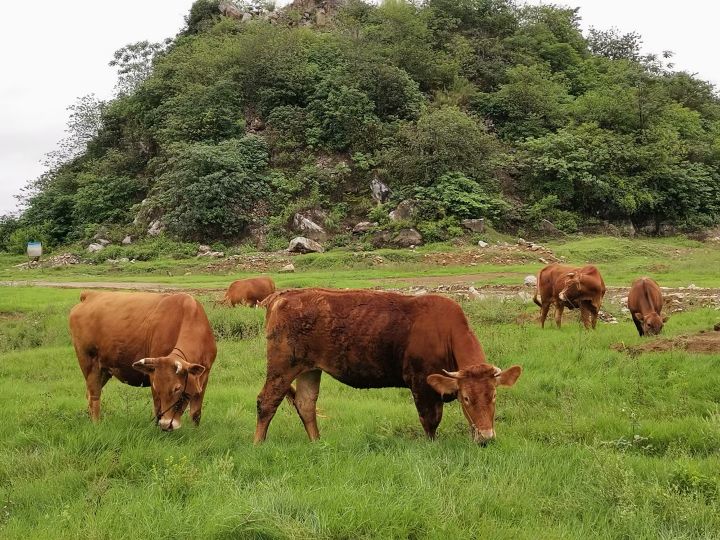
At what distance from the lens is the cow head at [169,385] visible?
645 cm

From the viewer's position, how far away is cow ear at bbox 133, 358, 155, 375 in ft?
21.1

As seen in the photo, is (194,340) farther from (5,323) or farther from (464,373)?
(5,323)

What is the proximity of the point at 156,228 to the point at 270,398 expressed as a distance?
112 ft

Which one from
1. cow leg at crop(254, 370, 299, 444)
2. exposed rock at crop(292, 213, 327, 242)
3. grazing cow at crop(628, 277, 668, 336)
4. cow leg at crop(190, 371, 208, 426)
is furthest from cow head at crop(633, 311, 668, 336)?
exposed rock at crop(292, 213, 327, 242)

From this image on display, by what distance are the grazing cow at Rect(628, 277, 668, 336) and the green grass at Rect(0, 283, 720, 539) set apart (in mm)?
2232

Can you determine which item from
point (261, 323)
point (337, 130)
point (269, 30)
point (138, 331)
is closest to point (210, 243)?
point (337, 130)

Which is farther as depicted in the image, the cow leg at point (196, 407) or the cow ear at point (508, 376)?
the cow leg at point (196, 407)

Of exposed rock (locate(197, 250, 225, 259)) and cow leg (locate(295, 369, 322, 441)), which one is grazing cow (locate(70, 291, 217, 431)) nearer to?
cow leg (locate(295, 369, 322, 441))

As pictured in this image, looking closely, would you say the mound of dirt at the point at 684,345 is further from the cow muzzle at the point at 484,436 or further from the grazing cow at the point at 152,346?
the grazing cow at the point at 152,346

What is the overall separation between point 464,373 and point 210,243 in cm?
3251

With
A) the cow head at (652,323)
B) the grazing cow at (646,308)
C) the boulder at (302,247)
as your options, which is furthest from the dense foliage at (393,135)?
the cow head at (652,323)

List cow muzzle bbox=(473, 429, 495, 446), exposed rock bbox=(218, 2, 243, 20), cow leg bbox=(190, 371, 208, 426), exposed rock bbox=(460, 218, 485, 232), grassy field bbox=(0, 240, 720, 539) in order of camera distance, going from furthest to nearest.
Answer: exposed rock bbox=(218, 2, 243, 20) < exposed rock bbox=(460, 218, 485, 232) < cow leg bbox=(190, 371, 208, 426) < cow muzzle bbox=(473, 429, 495, 446) < grassy field bbox=(0, 240, 720, 539)

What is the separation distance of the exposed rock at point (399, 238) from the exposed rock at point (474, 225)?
2.88 metres

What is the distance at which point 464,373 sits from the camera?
19.5 ft
